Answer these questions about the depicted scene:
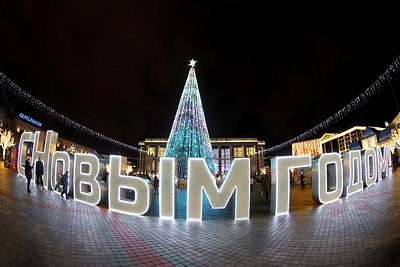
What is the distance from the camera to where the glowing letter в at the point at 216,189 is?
26.2ft

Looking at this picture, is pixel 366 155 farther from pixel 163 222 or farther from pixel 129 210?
pixel 129 210

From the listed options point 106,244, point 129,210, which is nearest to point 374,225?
point 106,244

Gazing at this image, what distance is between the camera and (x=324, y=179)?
9547 mm

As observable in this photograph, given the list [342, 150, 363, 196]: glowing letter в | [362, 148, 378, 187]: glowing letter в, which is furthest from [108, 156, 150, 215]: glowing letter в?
[362, 148, 378, 187]: glowing letter в

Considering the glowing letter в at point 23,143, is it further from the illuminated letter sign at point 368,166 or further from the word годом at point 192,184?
the illuminated letter sign at point 368,166

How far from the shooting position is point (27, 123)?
47.6 meters

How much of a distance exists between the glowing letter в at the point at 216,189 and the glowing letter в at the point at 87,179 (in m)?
4.06

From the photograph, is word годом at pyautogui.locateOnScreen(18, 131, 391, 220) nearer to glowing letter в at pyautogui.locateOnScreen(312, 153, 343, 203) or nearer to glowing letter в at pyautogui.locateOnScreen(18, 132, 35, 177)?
glowing letter в at pyautogui.locateOnScreen(312, 153, 343, 203)

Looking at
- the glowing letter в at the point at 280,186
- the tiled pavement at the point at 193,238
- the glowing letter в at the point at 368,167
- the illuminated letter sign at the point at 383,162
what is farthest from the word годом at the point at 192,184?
the illuminated letter sign at the point at 383,162

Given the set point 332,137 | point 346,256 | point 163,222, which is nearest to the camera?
point 346,256

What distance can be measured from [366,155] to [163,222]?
12051mm

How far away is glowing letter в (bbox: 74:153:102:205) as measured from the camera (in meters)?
8.92

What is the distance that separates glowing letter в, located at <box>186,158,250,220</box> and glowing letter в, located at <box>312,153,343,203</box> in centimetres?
369

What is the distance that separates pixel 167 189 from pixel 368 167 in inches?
468
